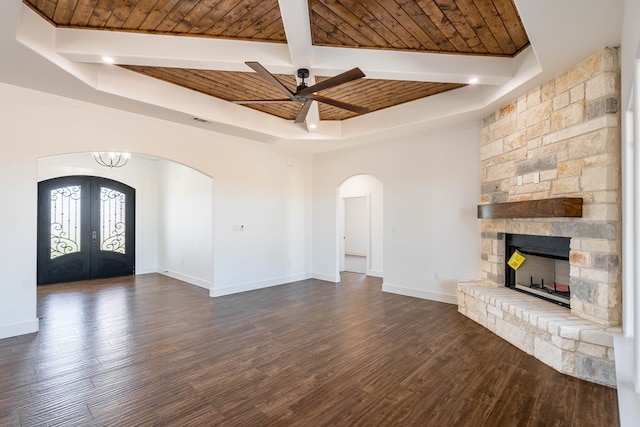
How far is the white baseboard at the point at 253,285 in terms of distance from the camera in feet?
19.1

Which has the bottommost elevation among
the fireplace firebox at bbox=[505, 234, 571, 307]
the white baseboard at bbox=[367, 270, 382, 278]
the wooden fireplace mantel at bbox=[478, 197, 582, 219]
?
the white baseboard at bbox=[367, 270, 382, 278]

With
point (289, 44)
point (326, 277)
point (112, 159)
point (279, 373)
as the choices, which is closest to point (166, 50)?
point (289, 44)

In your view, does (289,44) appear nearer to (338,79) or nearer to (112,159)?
(338,79)

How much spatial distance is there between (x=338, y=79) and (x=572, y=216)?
2794 mm

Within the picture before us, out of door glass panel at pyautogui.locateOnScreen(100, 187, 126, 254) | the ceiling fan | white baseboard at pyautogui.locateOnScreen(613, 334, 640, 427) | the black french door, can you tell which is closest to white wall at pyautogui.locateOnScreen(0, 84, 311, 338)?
the ceiling fan

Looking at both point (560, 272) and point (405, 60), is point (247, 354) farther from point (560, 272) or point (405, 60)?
point (560, 272)

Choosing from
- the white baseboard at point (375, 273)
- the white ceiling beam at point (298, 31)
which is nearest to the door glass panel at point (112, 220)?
the white baseboard at point (375, 273)

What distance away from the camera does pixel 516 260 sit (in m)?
4.29

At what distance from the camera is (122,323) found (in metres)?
4.32

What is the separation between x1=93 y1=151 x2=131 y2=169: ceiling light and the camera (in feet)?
23.8

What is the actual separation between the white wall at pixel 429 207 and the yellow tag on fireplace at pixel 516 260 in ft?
2.23

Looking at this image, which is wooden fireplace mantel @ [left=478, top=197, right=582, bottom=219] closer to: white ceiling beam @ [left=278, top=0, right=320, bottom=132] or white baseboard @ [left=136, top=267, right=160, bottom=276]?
white ceiling beam @ [left=278, top=0, right=320, bottom=132]

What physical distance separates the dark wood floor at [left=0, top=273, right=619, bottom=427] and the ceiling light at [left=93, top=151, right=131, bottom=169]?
3.74m

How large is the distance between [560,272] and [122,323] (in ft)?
19.9
